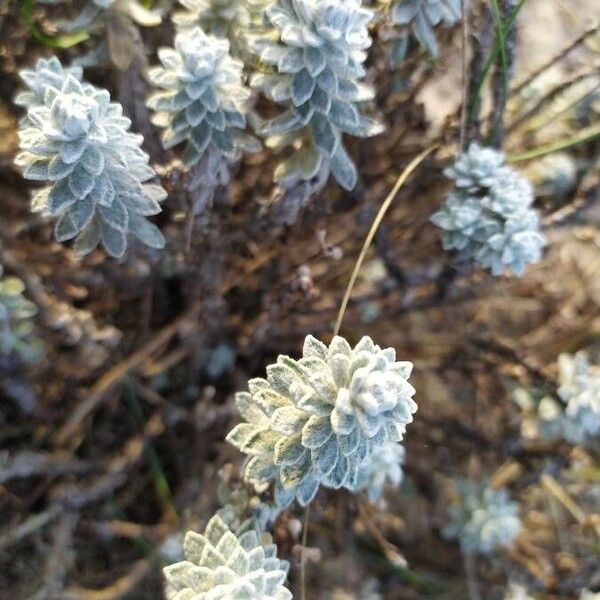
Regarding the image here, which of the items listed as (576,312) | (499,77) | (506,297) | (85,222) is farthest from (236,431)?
(576,312)

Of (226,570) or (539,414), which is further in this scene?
(539,414)

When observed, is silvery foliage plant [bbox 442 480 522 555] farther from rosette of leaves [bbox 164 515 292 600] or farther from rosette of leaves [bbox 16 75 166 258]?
rosette of leaves [bbox 16 75 166 258]

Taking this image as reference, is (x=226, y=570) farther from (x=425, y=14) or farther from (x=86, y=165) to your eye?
(x=425, y=14)

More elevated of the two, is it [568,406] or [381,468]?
[568,406]

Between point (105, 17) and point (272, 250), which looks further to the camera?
point (272, 250)

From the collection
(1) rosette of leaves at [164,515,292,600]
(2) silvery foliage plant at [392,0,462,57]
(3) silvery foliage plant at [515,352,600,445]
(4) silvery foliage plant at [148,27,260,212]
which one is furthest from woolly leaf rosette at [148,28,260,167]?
(3) silvery foliage plant at [515,352,600,445]

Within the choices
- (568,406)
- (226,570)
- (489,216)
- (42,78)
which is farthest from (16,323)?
(568,406)

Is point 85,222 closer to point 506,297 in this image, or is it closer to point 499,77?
point 499,77
